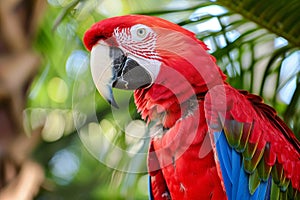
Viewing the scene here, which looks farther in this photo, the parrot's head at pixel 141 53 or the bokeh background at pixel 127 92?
the bokeh background at pixel 127 92

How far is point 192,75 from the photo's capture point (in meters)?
0.88

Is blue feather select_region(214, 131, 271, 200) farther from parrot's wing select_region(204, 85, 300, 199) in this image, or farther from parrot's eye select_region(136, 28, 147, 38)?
parrot's eye select_region(136, 28, 147, 38)

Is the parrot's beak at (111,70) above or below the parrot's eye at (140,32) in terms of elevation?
below

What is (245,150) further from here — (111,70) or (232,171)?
(111,70)

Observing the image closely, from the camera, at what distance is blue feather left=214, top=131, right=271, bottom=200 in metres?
0.85

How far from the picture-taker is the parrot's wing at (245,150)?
860mm

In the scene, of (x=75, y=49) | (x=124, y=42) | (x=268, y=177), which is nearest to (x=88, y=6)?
Answer: (x=75, y=49)

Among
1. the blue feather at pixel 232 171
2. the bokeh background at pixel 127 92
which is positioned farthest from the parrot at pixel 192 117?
the bokeh background at pixel 127 92

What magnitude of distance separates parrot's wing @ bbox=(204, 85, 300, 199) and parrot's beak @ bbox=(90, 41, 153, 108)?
0.46ft

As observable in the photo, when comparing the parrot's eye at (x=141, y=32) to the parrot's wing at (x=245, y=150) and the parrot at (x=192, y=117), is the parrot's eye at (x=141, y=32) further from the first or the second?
the parrot's wing at (x=245, y=150)

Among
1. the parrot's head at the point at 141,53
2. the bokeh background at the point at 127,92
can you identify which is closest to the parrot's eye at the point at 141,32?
the parrot's head at the point at 141,53

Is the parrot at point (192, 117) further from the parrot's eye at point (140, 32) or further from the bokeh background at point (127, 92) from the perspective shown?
the bokeh background at point (127, 92)

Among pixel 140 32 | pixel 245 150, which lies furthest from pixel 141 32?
pixel 245 150

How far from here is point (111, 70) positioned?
834 mm
